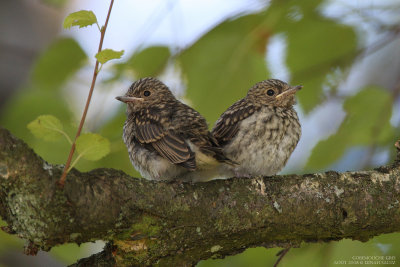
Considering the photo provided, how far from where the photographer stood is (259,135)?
3119mm

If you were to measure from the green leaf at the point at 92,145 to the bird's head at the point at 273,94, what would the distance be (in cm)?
194

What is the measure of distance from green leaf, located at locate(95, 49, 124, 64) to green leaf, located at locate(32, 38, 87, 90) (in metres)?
1.03

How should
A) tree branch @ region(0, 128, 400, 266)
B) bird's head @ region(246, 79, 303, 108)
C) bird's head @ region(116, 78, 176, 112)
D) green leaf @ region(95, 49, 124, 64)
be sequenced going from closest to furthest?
green leaf @ region(95, 49, 124, 64), tree branch @ region(0, 128, 400, 266), bird's head @ region(246, 79, 303, 108), bird's head @ region(116, 78, 176, 112)

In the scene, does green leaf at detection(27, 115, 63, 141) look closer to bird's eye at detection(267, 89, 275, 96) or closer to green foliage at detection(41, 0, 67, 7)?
green foliage at detection(41, 0, 67, 7)

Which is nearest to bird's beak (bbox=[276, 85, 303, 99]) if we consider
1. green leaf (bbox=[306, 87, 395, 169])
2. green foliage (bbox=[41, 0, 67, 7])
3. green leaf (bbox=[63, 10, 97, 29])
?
green leaf (bbox=[306, 87, 395, 169])

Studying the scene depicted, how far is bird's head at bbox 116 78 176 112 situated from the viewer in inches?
147

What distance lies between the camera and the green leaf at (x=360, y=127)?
2.67 meters

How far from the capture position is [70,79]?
2650 mm

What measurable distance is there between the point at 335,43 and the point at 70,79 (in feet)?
4.47

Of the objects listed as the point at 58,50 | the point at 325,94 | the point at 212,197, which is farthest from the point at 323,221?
the point at 58,50

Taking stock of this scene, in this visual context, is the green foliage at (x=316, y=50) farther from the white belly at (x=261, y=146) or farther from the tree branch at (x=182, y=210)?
the tree branch at (x=182, y=210)

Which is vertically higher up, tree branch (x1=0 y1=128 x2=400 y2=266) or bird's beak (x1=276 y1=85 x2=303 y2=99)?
bird's beak (x1=276 y1=85 x2=303 y2=99)

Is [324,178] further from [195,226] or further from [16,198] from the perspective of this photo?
[16,198]

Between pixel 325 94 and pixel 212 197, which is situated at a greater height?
pixel 325 94
